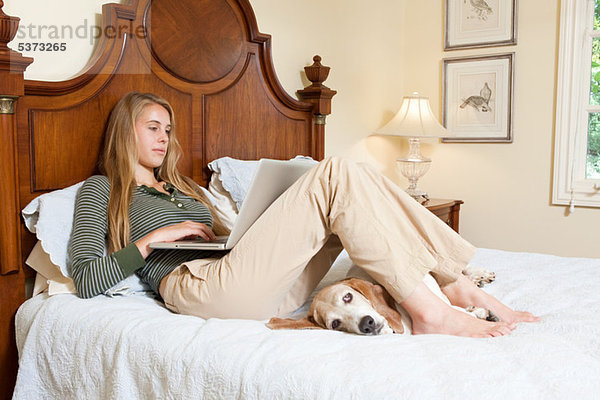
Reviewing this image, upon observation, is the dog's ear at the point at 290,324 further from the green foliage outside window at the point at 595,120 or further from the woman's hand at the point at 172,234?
the green foliage outside window at the point at 595,120

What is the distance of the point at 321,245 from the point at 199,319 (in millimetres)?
365

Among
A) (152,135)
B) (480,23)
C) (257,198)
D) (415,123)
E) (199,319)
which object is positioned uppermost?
(480,23)

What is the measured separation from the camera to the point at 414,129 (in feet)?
11.0

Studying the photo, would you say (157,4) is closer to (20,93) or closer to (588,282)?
(20,93)

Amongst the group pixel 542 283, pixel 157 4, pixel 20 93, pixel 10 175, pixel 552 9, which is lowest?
pixel 542 283

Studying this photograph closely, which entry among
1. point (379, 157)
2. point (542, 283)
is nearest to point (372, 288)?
point (542, 283)

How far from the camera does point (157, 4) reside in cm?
218

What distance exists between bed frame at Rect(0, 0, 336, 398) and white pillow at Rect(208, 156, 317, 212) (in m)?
0.07

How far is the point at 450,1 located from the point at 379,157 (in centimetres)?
111

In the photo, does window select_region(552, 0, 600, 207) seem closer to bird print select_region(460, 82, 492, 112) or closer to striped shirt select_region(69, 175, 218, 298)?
bird print select_region(460, 82, 492, 112)

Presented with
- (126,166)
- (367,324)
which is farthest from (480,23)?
(367,324)

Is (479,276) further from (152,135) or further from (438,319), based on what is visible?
(152,135)

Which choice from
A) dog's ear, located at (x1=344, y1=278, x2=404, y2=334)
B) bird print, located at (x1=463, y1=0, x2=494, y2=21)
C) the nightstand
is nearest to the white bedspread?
dog's ear, located at (x1=344, y1=278, x2=404, y2=334)

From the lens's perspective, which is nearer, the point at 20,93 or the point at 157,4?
the point at 20,93
